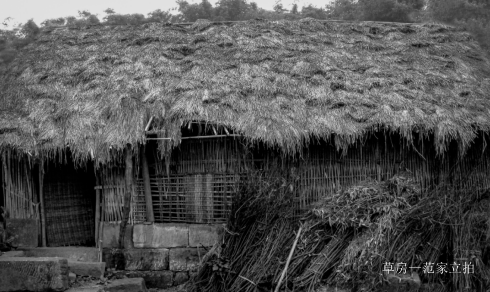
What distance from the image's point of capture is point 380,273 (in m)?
6.57

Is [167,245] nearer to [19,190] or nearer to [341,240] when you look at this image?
[19,190]

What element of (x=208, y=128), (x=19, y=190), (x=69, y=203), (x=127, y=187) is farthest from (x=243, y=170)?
(x=19, y=190)

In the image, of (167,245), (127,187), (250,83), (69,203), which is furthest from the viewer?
(69,203)

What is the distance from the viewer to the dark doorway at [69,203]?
8.61 metres

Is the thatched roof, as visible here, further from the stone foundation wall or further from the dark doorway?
the stone foundation wall

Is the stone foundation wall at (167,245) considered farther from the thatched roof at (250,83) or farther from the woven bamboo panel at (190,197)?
the thatched roof at (250,83)

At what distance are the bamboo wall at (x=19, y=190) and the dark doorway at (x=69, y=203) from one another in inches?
11.2

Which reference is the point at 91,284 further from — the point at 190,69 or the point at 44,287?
the point at 190,69

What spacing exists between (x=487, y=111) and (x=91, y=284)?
20.1 ft

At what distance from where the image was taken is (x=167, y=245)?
8023mm

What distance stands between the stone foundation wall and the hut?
167 mm

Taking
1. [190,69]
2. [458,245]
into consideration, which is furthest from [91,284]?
[458,245]

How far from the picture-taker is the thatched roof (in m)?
7.94

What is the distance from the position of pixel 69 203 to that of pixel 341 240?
14.2ft
